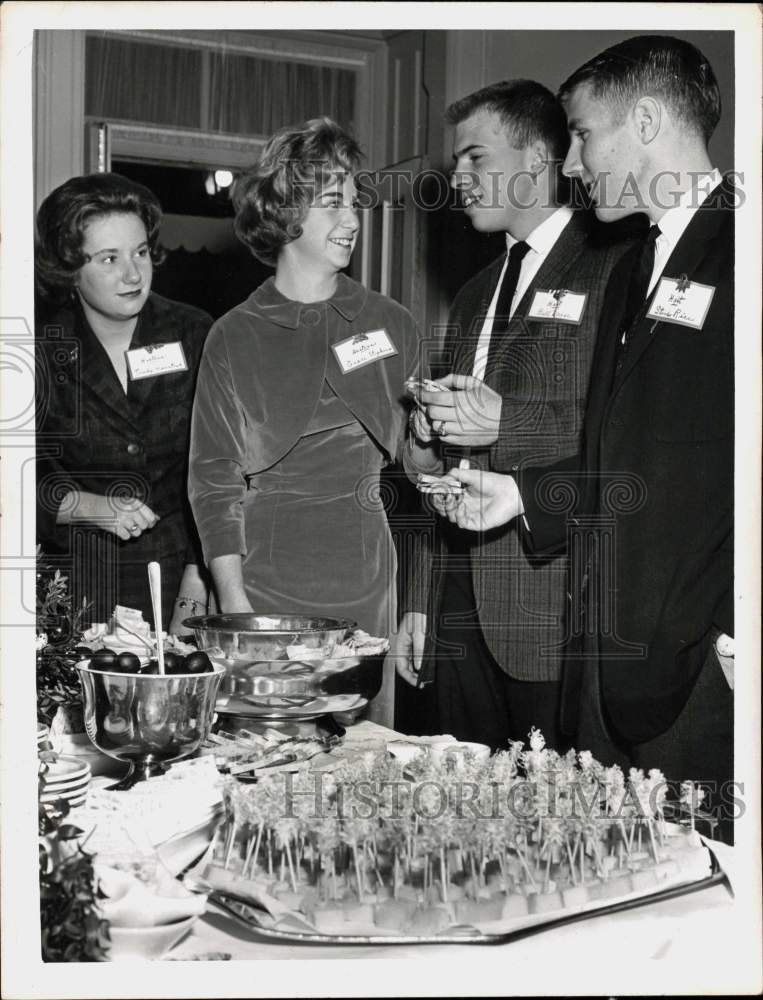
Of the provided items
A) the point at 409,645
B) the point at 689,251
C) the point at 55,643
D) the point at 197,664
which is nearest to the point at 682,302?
the point at 689,251

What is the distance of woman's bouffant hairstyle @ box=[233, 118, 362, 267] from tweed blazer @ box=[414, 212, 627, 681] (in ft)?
1.19

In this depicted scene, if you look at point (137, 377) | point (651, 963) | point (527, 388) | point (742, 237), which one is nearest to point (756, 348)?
point (742, 237)

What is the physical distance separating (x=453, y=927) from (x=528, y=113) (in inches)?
56.7

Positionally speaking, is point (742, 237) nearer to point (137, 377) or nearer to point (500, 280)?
point (500, 280)

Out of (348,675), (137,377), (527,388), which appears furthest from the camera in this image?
(137,377)

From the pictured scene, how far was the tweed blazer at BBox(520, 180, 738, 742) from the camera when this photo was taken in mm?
2029

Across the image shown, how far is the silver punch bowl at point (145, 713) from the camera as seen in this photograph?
1.78m

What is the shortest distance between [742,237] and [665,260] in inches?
5.3

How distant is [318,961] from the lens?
5.77 ft

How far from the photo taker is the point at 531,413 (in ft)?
7.04

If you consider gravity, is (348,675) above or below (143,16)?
below

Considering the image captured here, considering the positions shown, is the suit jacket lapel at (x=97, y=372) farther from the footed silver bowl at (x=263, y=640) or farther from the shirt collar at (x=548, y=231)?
the shirt collar at (x=548, y=231)

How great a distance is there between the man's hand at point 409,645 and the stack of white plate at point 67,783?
0.62 m

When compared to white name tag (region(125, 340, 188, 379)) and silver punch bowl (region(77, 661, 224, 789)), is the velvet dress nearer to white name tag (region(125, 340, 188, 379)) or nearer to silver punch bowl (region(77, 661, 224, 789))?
white name tag (region(125, 340, 188, 379))
